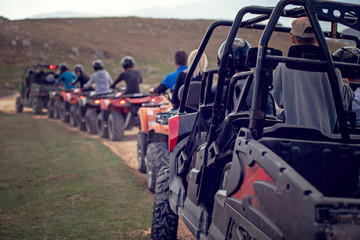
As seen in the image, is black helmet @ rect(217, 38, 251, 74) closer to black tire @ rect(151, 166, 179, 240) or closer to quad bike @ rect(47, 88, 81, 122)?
black tire @ rect(151, 166, 179, 240)

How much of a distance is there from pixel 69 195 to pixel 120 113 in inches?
213

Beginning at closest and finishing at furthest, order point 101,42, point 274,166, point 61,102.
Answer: point 274,166
point 61,102
point 101,42

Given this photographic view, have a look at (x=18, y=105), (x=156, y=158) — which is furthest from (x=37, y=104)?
(x=156, y=158)

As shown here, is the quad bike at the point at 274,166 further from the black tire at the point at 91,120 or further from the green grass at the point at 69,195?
the black tire at the point at 91,120

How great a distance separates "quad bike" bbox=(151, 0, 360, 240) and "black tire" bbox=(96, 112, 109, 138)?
8.47 metres

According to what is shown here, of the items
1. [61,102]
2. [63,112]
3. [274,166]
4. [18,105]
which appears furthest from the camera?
[18,105]

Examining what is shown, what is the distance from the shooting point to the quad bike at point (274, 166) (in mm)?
2096

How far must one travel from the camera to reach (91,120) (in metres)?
12.9

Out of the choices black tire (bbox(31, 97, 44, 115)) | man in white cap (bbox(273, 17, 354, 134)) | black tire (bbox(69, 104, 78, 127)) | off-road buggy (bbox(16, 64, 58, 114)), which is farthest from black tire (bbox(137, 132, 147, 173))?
black tire (bbox(31, 97, 44, 115))

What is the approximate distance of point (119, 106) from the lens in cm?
1115

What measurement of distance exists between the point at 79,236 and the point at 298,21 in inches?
121

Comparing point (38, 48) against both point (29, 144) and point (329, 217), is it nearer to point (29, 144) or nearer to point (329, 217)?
point (29, 144)

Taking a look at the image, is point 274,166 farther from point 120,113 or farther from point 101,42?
point 101,42

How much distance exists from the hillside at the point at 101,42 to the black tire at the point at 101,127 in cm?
1989
